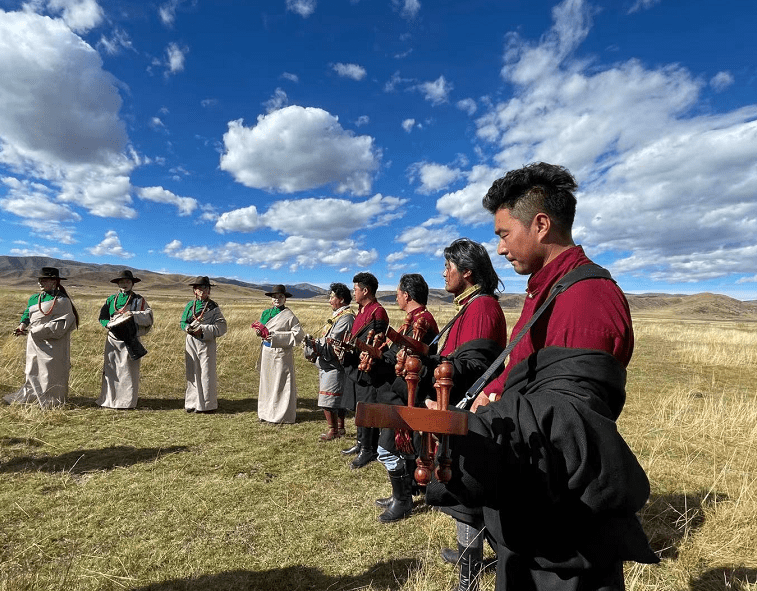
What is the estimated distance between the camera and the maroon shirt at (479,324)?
2.80 meters

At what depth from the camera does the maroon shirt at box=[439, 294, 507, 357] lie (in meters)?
2.80

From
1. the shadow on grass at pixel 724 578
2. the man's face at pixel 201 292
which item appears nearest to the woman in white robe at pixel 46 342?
the man's face at pixel 201 292

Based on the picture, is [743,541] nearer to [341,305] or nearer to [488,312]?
[488,312]

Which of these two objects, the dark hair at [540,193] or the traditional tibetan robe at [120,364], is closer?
the dark hair at [540,193]

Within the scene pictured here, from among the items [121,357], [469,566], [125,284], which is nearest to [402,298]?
[469,566]

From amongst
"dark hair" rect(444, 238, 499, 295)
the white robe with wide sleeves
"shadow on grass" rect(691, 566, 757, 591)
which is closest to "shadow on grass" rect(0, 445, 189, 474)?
the white robe with wide sleeves

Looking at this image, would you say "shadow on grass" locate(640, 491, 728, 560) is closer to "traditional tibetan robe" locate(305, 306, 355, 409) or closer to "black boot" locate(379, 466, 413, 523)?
"black boot" locate(379, 466, 413, 523)

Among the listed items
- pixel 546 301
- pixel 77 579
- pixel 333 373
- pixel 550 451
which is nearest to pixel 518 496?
pixel 550 451

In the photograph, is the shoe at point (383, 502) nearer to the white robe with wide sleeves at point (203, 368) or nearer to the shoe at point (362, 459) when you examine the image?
the shoe at point (362, 459)

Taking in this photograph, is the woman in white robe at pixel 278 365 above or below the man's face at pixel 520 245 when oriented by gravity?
below

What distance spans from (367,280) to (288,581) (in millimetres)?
3663

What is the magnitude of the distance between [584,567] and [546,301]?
883 millimetres

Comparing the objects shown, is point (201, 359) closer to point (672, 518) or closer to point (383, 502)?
point (383, 502)

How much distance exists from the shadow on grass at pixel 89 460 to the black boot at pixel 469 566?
14.6 ft
